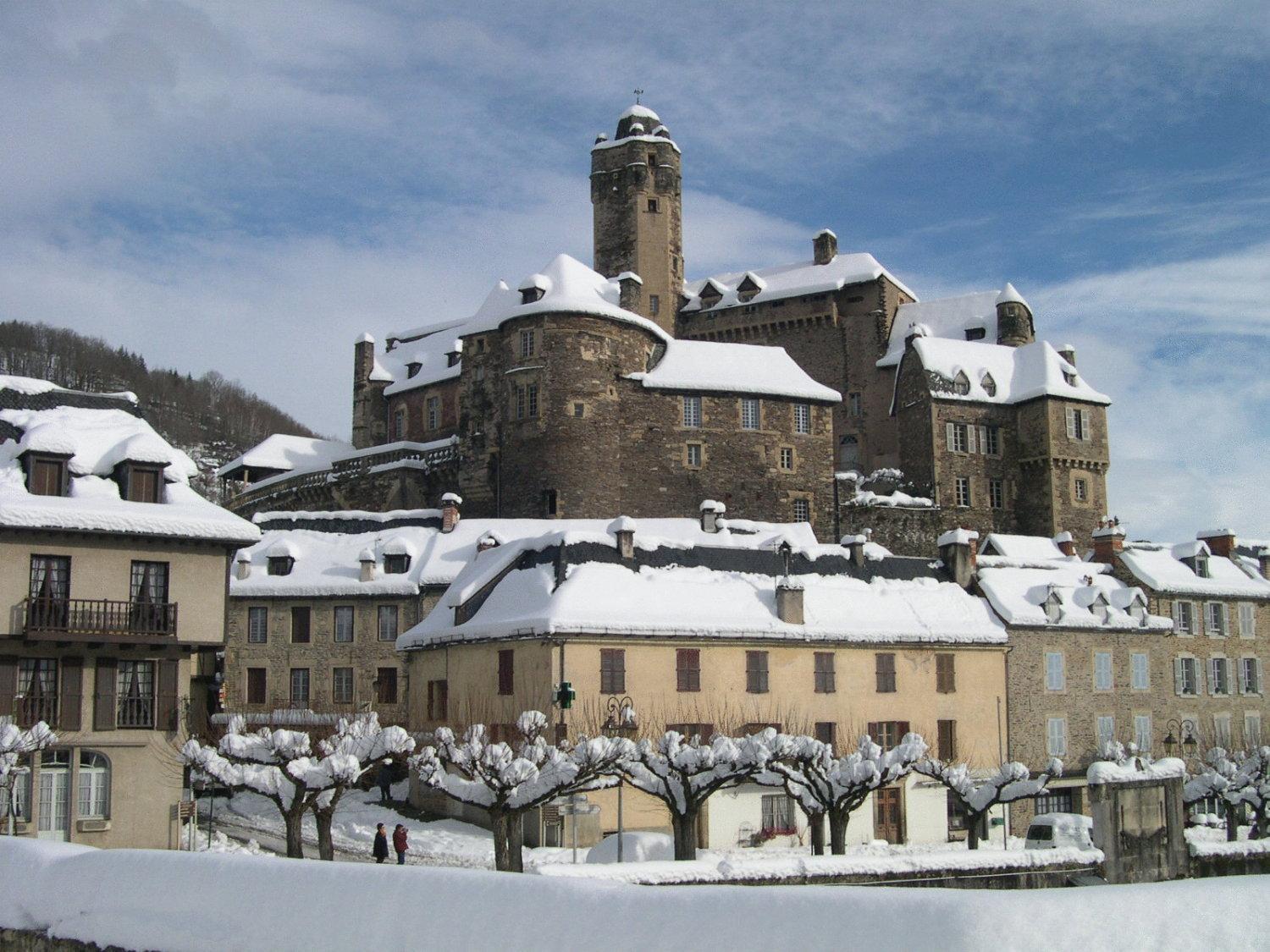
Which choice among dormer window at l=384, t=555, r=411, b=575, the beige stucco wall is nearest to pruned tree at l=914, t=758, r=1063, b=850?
the beige stucco wall

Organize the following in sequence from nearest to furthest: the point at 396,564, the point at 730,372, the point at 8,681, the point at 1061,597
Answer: the point at 8,681 → the point at 1061,597 → the point at 396,564 → the point at 730,372

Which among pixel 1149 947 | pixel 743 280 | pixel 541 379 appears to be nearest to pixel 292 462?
pixel 541 379

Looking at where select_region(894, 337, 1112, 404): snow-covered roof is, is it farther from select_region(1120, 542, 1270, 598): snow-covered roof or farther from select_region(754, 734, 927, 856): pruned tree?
select_region(754, 734, 927, 856): pruned tree

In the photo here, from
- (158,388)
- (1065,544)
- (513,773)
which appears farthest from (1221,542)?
(158,388)

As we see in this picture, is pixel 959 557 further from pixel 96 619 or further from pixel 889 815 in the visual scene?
pixel 96 619

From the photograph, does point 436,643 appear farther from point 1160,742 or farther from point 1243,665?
point 1243,665

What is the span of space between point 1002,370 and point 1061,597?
2801 cm

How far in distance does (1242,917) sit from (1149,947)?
2.07ft

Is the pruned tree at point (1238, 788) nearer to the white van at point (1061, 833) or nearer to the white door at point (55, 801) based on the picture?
the white van at point (1061, 833)

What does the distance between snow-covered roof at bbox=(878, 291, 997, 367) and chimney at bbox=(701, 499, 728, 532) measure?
22242mm

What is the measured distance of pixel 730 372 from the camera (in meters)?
68.0

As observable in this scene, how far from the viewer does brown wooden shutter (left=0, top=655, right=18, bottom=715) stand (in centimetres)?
3031

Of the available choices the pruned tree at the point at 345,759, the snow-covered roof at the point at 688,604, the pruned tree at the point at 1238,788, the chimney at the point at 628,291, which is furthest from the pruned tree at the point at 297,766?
the chimney at the point at 628,291

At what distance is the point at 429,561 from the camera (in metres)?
51.5
